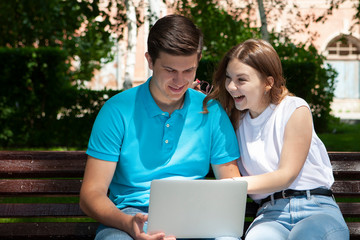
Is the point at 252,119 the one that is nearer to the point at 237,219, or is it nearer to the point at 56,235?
the point at 237,219

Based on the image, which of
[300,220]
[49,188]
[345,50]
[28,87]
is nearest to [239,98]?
[300,220]

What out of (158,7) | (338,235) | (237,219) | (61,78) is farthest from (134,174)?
(61,78)

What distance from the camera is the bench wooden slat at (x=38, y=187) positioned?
2957 mm

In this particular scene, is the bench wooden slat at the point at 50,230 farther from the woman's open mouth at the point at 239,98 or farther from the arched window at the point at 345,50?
the arched window at the point at 345,50

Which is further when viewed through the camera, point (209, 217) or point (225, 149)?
point (225, 149)

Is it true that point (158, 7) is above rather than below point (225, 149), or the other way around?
above

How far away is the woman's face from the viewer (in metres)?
2.62

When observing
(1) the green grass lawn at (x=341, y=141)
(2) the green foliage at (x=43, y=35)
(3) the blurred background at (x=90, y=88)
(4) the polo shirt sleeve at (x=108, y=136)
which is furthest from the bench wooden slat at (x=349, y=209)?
(2) the green foliage at (x=43, y=35)

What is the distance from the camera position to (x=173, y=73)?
8.17 feet

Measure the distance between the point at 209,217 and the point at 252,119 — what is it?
0.67 meters

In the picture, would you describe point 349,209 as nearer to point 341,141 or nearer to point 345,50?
point 341,141

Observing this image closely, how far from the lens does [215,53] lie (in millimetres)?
10867

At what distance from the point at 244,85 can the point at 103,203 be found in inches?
34.5

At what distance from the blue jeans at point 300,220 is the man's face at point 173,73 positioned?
71cm
